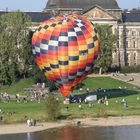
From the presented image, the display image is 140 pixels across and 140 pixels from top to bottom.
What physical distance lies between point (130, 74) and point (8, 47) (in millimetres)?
25451

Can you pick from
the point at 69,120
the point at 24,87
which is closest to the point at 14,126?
the point at 69,120

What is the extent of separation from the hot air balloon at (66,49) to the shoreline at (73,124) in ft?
38.0

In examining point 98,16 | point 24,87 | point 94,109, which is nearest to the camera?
point 94,109

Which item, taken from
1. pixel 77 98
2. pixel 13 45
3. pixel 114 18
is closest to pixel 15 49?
pixel 13 45

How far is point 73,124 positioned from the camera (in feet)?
250

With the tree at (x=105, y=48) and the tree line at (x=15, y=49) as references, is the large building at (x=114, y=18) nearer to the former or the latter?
the tree at (x=105, y=48)

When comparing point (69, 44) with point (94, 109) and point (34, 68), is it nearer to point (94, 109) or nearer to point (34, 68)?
point (94, 109)

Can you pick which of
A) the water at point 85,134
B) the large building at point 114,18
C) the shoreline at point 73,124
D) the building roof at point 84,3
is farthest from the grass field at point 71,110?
the building roof at point 84,3

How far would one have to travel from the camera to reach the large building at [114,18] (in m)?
158

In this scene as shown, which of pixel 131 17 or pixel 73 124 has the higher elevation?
pixel 131 17

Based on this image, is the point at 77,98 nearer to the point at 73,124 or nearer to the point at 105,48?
the point at 73,124

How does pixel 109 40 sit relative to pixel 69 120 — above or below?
above

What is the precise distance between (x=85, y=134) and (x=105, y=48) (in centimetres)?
6650

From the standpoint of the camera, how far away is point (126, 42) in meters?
165
